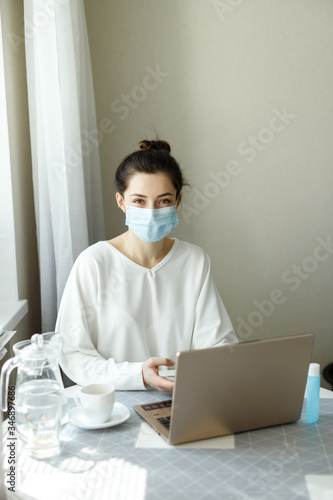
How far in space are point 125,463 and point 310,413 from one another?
43 cm

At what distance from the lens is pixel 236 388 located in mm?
1118

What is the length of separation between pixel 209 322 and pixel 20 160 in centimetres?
93

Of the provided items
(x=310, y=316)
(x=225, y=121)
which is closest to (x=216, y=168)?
(x=225, y=121)

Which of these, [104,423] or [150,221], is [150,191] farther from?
[104,423]

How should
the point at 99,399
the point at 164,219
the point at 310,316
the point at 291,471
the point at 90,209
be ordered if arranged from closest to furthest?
the point at 291,471
the point at 99,399
the point at 164,219
the point at 90,209
the point at 310,316

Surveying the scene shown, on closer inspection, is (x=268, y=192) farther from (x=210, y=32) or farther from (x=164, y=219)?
(x=164, y=219)

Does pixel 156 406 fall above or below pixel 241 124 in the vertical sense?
below

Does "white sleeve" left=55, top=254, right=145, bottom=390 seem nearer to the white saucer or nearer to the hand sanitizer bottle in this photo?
the white saucer

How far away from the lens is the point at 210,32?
2.43m

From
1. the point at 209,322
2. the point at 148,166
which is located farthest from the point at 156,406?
the point at 148,166

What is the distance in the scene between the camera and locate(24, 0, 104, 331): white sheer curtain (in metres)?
1.91

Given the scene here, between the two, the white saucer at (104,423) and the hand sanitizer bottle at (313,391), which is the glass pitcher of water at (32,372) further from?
the hand sanitizer bottle at (313,391)

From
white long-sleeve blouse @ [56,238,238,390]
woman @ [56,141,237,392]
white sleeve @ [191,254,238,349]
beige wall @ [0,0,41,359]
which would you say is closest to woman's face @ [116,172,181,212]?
woman @ [56,141,237,392]

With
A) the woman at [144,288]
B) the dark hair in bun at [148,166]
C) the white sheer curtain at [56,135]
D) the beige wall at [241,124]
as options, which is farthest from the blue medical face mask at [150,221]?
the beige wall at [241,124]
